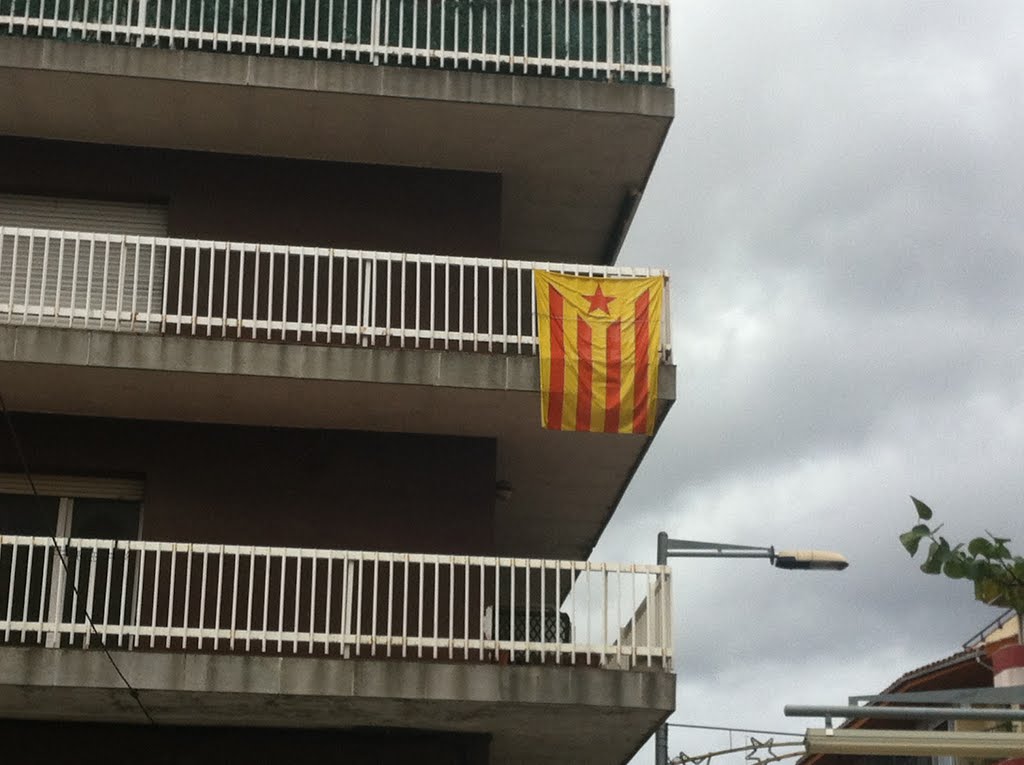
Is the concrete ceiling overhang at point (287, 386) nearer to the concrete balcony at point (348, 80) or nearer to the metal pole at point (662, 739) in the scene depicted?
the metal pole at point (662, 739)

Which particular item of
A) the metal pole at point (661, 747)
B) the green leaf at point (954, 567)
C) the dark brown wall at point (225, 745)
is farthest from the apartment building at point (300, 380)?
the green leaf at point (954, 567)

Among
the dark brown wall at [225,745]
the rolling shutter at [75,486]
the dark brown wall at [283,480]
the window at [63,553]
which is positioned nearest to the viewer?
the window at [63,553]

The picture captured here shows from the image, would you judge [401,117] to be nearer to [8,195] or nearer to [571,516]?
[8,195]

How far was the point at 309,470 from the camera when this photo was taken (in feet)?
54.5

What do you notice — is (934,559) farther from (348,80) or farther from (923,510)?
(348,80)

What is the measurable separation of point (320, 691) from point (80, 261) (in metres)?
5.45

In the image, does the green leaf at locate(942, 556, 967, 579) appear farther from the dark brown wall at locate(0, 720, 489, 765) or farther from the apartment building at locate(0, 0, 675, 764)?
the dark brown wall at locate(0, 720, 489, 765)

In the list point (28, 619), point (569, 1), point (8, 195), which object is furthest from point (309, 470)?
point (569, 1)

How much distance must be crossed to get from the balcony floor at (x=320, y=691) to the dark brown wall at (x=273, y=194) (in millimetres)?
4989

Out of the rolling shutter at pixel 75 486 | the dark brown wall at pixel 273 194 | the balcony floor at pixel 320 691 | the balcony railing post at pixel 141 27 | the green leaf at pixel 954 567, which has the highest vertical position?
the balcony railing post at pixel 141 27

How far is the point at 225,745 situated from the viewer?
50.9ft

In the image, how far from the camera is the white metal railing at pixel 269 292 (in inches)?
620

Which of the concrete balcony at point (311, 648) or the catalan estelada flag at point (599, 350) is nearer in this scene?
the concrete balcony at point (311, 648)

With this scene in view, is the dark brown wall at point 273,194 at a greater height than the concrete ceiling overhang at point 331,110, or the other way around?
the concrete ceiling overhang at point 331,110
